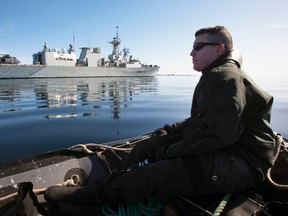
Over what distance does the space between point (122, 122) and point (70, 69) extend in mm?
53085

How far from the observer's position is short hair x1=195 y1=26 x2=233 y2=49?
8.40 ft

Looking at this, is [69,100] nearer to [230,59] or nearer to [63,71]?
[230,59]

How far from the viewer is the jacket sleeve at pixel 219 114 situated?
84.4 inches

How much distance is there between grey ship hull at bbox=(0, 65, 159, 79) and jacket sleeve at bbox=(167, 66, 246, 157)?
55937 millimetres

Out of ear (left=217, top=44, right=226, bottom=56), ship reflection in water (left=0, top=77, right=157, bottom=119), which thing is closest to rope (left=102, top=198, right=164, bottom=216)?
ear (left=217, top=44, right=226, bottom=56)

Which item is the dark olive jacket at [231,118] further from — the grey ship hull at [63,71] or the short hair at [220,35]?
the grey ship hull at [63,71]

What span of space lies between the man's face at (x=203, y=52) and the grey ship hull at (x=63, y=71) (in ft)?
182

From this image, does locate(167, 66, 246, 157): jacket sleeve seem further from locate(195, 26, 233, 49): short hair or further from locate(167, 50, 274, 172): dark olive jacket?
locate(195, 26, 233, 49): short hair

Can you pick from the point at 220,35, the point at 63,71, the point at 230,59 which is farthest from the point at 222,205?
the point at 63,71

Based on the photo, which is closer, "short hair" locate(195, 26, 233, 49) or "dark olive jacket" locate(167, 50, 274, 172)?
"dark olive jacket" locate(167, 50, 274, 172)

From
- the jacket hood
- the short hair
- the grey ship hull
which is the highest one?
the grey ship hull

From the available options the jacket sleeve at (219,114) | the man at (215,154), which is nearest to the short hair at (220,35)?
the man at (215,154)

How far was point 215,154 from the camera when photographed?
2299mm

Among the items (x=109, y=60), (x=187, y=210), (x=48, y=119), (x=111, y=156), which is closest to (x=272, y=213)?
(x=187, y=210)
